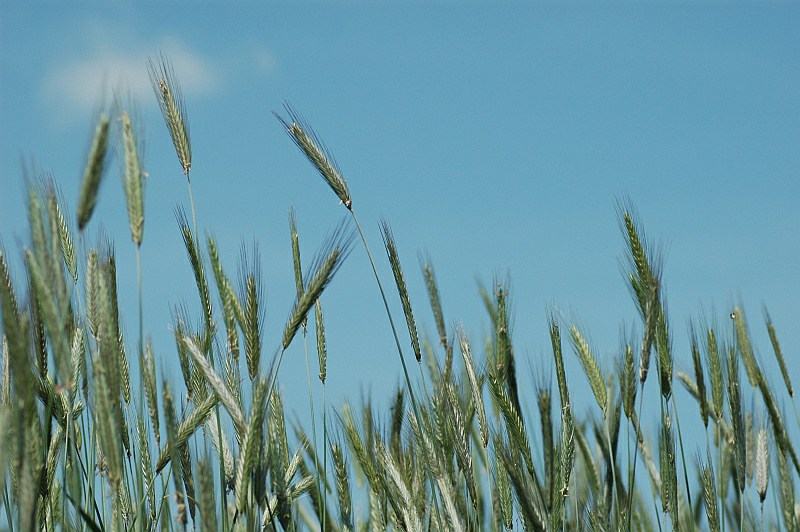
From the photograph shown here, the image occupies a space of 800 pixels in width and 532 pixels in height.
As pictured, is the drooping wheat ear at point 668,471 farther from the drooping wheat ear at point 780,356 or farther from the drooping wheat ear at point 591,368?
the drooping wheat ear at point 780,356

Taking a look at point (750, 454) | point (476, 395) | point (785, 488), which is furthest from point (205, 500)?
point (785, 488)

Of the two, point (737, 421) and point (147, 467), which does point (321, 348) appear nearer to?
point (147, 467)

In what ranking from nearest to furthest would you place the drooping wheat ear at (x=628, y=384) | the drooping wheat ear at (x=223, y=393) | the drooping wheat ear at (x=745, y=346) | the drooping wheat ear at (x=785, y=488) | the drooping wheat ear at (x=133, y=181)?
the drooping wheat ear at (x=133, y=181)
the drooping wheat ear at (x=223, y=393)
the drooping wheat ear at (x=628, y=384)
the drooping wheat ear at (x=785, y=488)
the drooping wheat ear at (x=745, y=346)

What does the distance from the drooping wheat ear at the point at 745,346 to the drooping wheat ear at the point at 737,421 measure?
1.61ft

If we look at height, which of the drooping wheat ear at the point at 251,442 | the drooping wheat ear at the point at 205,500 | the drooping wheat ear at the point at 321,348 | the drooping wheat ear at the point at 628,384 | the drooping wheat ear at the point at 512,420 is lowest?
the drooping wheat ear at the point at 205,500

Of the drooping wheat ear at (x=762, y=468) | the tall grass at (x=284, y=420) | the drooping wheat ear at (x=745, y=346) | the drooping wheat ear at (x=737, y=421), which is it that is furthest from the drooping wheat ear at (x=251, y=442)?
the drooping wheat ear at (x=745, y=346)

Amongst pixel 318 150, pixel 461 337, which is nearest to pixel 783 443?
pixel 461 337

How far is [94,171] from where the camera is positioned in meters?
1.64

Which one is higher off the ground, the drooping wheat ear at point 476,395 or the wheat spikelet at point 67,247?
the wheat spikelet at point 67,247

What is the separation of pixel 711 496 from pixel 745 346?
0.86m

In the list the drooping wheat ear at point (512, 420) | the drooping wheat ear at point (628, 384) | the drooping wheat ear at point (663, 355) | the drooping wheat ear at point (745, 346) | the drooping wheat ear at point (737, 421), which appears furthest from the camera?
the drooping wheat ear at point (745, 346)

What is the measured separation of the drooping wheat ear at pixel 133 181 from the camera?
171 cm

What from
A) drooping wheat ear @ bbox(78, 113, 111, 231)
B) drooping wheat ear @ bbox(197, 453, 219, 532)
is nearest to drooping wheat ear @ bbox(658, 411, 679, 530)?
drooping wheat ear @ bbox(197, 453, 219, 532)

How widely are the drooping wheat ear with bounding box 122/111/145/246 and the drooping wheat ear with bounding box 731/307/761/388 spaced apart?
276 cm
